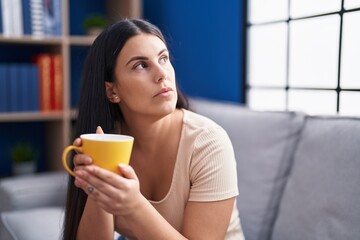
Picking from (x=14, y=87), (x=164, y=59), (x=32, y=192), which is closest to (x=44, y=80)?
(x=14, y=87)

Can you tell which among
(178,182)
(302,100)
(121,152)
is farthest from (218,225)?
(302,100)

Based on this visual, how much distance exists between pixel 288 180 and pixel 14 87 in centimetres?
175

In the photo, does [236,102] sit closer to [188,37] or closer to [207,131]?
[188,37]

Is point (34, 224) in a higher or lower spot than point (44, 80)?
lower

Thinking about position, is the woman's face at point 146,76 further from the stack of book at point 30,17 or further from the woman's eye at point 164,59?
the stack of book at point 30,17

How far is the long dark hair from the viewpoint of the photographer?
3.45ft

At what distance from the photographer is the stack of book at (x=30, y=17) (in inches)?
92.0

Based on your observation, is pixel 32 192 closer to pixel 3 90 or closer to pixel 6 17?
pixel 3 90

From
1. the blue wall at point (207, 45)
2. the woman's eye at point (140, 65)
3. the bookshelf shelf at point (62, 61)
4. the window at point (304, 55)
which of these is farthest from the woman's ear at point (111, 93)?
the bookshelf shelf at point (62, 61)

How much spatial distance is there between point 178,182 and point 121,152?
15.6 inches

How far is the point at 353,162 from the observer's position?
117 cm

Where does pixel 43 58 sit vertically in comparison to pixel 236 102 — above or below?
above

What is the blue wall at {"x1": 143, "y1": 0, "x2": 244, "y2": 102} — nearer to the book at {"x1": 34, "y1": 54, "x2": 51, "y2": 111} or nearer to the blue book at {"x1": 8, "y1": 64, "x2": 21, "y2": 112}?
the book at {"x1": 34, "y1": 54, "x2": 51, "y2": 111}

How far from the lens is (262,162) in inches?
59.1
